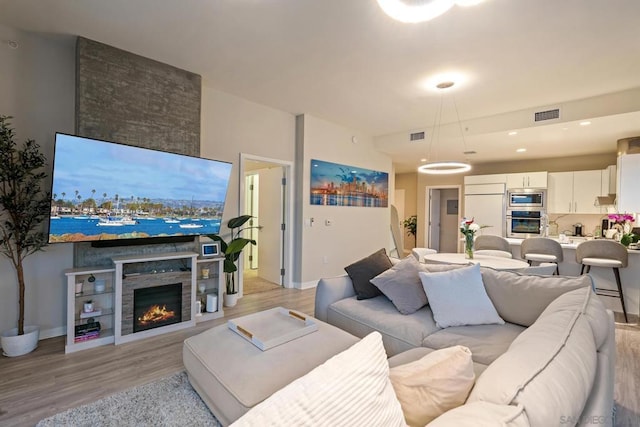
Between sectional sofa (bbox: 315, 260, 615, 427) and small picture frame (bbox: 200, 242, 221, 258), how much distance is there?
5.33 ft

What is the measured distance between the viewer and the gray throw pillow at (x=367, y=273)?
2.65 m

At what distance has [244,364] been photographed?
1.60 meters

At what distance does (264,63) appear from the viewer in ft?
10.6

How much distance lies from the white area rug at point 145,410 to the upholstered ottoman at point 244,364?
3.6 inches

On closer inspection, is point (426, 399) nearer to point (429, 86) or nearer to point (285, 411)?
point (285, 411)

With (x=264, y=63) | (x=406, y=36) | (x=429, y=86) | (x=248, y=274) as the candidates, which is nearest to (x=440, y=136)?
(x=429, y=86)

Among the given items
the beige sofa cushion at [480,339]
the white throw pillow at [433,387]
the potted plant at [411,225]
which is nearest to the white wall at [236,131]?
the beige sofa cushion at [480,339]

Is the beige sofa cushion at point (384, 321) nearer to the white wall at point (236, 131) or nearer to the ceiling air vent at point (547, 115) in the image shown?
the white wall at point (236, 131)

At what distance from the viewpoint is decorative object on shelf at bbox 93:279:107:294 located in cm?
283

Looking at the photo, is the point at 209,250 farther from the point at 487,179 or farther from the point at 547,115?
the point at 487,179

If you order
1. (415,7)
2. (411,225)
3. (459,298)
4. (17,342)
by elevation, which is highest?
(415,7)

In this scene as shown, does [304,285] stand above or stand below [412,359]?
below

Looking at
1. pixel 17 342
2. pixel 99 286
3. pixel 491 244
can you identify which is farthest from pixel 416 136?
pixel 17 342

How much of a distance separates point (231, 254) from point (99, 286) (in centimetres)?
144
